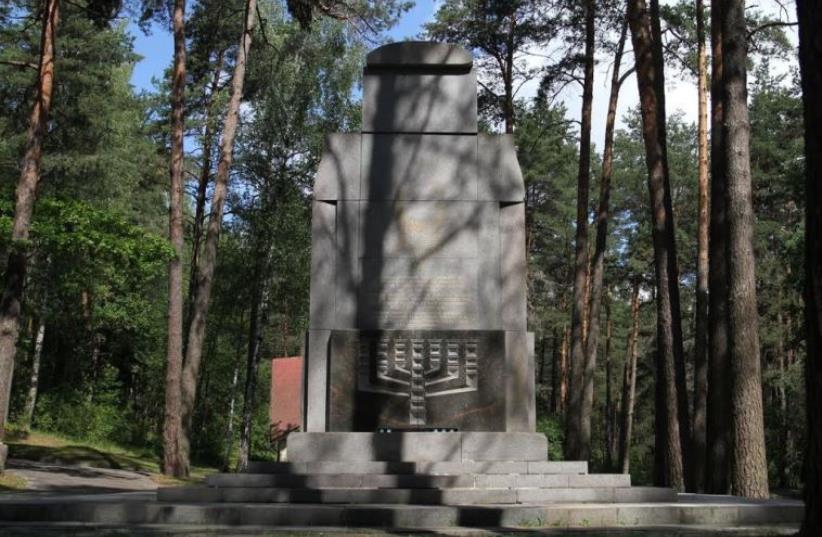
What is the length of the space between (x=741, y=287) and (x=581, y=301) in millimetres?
10579

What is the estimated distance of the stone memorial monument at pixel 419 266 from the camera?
414 inches

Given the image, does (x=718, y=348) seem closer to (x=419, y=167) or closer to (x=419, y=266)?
(x=419, y=266)

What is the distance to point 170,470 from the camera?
1811cm

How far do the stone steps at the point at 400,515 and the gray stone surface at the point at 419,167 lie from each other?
4858 millimetres

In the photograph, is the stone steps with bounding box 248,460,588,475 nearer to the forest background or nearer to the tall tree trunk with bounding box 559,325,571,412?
the forest background

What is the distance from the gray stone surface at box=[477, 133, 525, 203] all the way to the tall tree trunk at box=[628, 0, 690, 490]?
20.3 feet

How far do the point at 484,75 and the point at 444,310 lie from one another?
17825mm

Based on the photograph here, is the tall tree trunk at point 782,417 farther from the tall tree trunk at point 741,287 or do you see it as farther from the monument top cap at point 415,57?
the monument top cap at point 415,57

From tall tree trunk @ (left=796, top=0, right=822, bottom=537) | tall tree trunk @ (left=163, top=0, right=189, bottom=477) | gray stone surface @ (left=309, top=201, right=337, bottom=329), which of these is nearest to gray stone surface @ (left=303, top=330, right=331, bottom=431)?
gray stone surface @ (left=309, top=201, right=337, bottom=329)

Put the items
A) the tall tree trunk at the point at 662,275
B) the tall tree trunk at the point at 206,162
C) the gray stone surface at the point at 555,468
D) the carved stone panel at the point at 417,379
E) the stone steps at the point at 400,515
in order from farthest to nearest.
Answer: the tall tree trunk at the point at 206,162 → the tall tree trunk at the point at 662,275 → the carved stone panel at the point at 417,379 → the gray stone surface at the point at 555,468 → the stone steps at the point at 400,515

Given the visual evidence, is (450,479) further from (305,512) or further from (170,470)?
(170,470)

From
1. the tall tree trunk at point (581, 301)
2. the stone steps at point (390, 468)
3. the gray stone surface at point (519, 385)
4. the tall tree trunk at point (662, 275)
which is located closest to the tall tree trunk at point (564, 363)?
the tall tree trunk at point (581, 301)

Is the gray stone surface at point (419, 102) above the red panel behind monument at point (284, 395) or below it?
above

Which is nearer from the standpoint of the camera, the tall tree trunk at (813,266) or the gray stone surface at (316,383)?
the tall tree trunk at (813,266)
